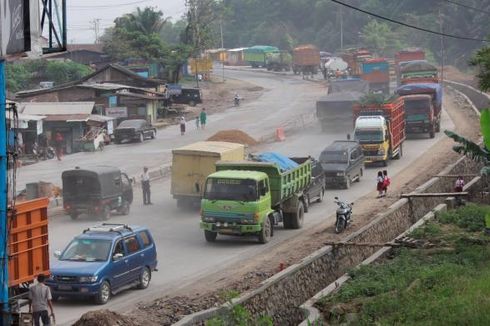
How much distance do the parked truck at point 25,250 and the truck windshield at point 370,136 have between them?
90.7ft

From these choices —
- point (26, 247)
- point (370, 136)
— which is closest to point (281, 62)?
point (370, 136)

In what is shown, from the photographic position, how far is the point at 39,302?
17.9 metres

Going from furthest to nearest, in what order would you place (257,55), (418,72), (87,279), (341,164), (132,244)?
1. (257,55)
2. (418,72)
3. (341,164)
4. (132,244)
5. (87,279)

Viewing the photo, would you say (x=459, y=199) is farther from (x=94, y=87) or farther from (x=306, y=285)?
(x=94, y=87)

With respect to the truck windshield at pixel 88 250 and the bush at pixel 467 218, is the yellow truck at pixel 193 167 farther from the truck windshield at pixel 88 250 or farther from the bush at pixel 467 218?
the truck windshield at pixel 88 250

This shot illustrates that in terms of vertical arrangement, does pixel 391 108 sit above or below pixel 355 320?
above

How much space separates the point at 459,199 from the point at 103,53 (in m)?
61.0

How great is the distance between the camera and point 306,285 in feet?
76.1

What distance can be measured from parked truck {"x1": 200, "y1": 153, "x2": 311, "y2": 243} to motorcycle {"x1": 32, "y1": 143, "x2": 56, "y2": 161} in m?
22.4

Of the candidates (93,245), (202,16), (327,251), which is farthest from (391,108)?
(202,16)

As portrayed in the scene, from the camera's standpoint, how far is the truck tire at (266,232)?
28422 millimetres

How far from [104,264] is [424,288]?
7.06 meters

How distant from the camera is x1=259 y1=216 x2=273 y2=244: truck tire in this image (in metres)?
28.4

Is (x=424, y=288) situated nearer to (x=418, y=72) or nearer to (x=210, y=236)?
(x=210, y=236)
